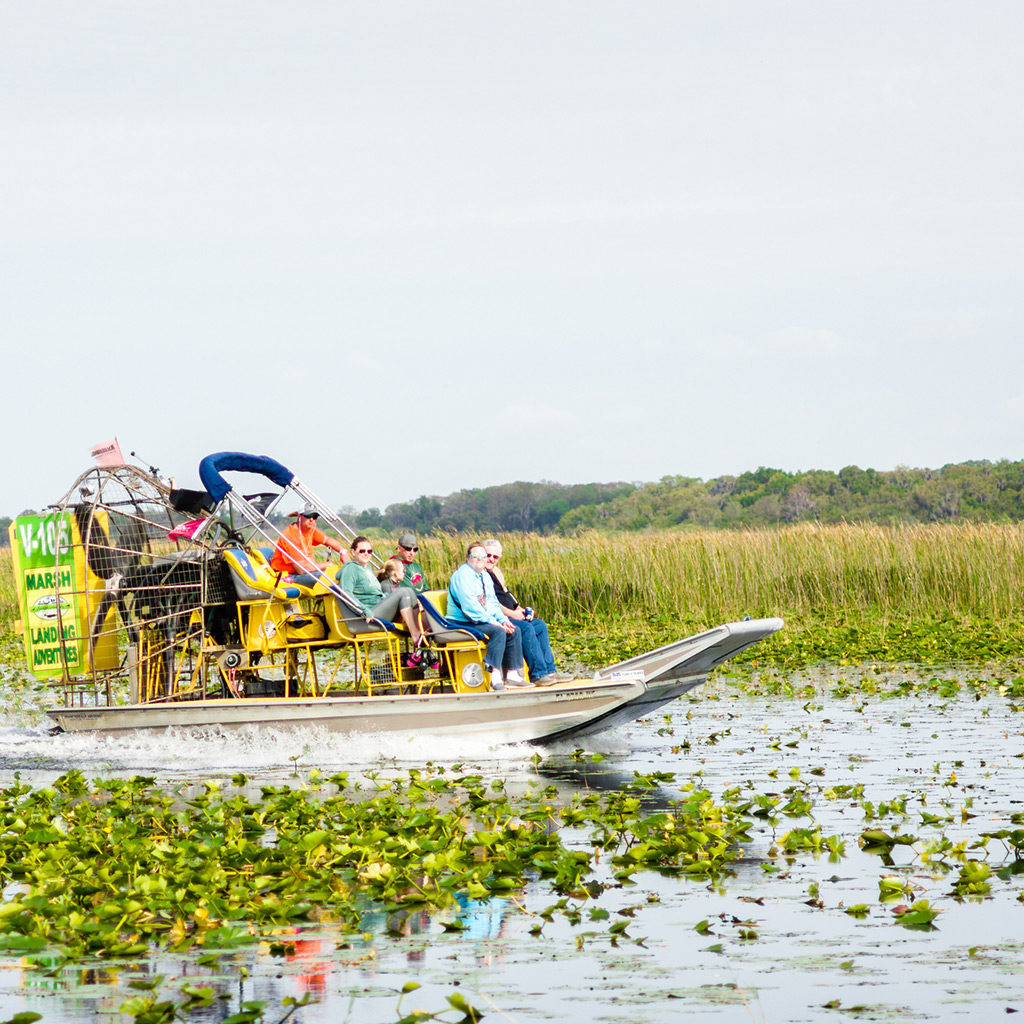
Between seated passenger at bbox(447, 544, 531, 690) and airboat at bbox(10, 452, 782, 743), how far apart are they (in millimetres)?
122

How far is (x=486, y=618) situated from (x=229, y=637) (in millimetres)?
2656

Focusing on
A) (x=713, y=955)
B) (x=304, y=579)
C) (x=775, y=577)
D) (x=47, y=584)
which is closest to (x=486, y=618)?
(x=304, y=579)

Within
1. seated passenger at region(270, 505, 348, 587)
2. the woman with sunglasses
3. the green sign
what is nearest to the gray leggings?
the woman with sunglasses

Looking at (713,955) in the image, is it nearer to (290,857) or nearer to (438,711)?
(290,857)

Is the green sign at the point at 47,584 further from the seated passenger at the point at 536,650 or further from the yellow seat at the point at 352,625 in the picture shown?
the seated passenger at the point at 536,650

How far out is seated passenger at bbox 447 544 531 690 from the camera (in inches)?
451

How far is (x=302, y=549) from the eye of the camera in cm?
1244

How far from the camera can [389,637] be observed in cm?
1162

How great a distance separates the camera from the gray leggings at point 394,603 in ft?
37.7

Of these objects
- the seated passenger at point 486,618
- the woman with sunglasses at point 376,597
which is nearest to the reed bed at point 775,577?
the seated passenger at point 486,618

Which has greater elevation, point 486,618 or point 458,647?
point 486,618

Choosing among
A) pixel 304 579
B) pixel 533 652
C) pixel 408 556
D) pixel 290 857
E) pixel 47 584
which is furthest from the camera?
pixel 408 556

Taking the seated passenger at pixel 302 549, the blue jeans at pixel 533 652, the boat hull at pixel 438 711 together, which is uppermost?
the seated passenger at pixel 302 549

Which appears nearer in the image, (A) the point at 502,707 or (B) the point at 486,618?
(A) the point at 502,707
